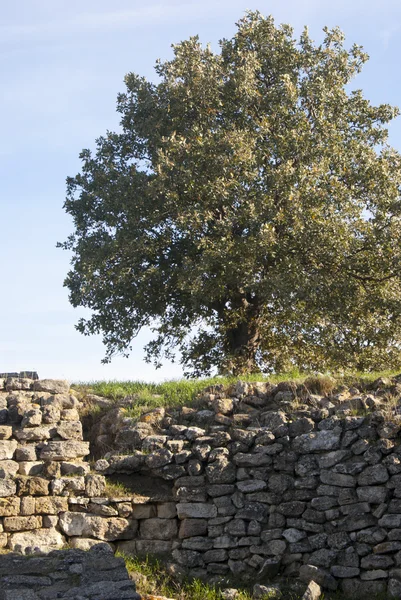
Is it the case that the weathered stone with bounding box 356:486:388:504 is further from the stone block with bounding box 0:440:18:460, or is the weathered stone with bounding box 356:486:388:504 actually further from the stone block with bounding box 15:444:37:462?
the stone block with bounding box 0:440:18:460

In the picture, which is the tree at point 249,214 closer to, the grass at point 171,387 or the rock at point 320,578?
the grass at point 171,387

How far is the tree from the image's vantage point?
19.2 meters

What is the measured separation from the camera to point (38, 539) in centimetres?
1120

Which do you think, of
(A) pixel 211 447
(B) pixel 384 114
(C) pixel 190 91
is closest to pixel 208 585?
(A) pixel 211 447

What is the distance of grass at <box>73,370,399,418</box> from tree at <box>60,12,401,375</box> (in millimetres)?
3667

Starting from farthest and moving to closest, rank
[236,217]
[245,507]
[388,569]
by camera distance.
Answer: [236,217] → [245,507] → [388,569]

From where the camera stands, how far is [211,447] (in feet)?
41.7

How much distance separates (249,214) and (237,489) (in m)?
8.45

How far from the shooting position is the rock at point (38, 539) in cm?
1097

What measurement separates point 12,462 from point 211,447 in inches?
128

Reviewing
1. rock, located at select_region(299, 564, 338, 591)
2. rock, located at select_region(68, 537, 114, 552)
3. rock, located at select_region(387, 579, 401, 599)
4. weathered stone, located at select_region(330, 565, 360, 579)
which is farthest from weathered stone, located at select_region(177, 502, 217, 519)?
rock, located at select_region(387, 579, 401, 599)

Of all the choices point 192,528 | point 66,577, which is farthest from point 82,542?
point 66,577

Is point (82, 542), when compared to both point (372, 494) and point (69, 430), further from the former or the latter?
point (372, 494)

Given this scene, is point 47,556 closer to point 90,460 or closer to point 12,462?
point 12,462
